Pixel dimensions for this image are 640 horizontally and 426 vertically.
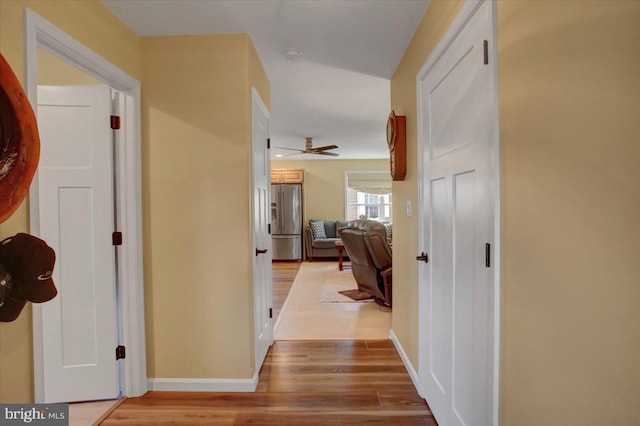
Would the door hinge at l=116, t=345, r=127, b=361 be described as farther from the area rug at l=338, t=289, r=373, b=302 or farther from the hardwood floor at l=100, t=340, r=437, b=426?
the area rug at l=338, t=289, r=373, b=302

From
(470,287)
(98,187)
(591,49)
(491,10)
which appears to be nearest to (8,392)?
(98,187)

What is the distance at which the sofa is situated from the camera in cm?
763

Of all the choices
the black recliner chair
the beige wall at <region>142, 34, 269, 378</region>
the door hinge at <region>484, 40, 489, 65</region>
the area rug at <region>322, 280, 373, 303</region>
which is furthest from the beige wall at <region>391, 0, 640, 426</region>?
the area rug at <region>322, 280, 373, 303</region>

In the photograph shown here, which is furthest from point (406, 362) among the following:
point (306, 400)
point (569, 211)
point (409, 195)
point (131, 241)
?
point (131, 241)

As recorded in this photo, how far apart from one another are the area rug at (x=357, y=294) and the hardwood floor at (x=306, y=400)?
1777 millimetres

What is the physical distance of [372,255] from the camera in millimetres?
3910

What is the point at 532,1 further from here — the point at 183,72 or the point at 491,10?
the point at 183,72

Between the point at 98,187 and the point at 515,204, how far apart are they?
2.23 meters

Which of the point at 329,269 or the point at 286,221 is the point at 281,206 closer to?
the point at 286,221

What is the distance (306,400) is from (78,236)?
1.75 m

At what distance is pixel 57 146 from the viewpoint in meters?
1.99

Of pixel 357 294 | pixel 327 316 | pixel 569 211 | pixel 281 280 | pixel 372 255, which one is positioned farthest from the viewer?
pixel 281 280

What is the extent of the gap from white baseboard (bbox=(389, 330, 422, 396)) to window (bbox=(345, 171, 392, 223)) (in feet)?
17.9

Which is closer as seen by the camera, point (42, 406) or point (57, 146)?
point (42, 406)
